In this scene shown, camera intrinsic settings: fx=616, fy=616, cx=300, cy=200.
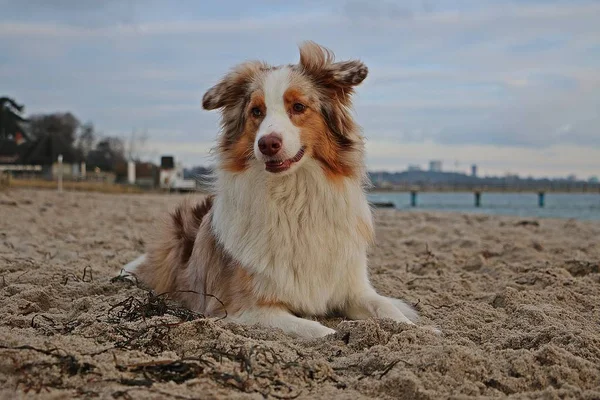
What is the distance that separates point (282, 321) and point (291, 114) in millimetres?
1424

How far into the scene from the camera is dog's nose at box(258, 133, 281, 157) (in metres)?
A: 3.97

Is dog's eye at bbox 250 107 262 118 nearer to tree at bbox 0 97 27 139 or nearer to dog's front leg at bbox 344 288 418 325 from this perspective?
dog's front leg at bbox 344 288 418 325

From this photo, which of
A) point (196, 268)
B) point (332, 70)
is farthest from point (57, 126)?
point (332, 70)

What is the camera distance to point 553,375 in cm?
285

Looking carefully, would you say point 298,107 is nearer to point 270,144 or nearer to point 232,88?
point 270,144

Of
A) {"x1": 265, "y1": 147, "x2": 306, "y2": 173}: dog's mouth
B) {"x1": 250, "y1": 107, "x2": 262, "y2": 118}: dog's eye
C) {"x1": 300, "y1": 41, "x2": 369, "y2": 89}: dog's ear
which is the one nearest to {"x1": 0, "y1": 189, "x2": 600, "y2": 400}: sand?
{"x1": 265, "y1": 147, "x2": 306, "y2": 173}: dog's mouth

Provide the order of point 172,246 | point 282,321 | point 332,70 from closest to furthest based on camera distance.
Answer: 1. point 282,321
2. point 332,70
3. point 172,246

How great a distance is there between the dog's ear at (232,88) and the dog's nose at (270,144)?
0.81m

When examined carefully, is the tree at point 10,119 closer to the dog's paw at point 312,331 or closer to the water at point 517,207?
the water at point 517,207

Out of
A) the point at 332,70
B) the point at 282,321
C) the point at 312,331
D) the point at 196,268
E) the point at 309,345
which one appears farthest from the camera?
the point at 196,268

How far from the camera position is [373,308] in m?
4.40

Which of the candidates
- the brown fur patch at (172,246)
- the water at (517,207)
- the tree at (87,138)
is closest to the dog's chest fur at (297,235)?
the water at (517,207)

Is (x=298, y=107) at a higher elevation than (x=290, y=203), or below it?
higher

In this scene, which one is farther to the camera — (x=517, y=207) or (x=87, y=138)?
(x=87, y=138)
